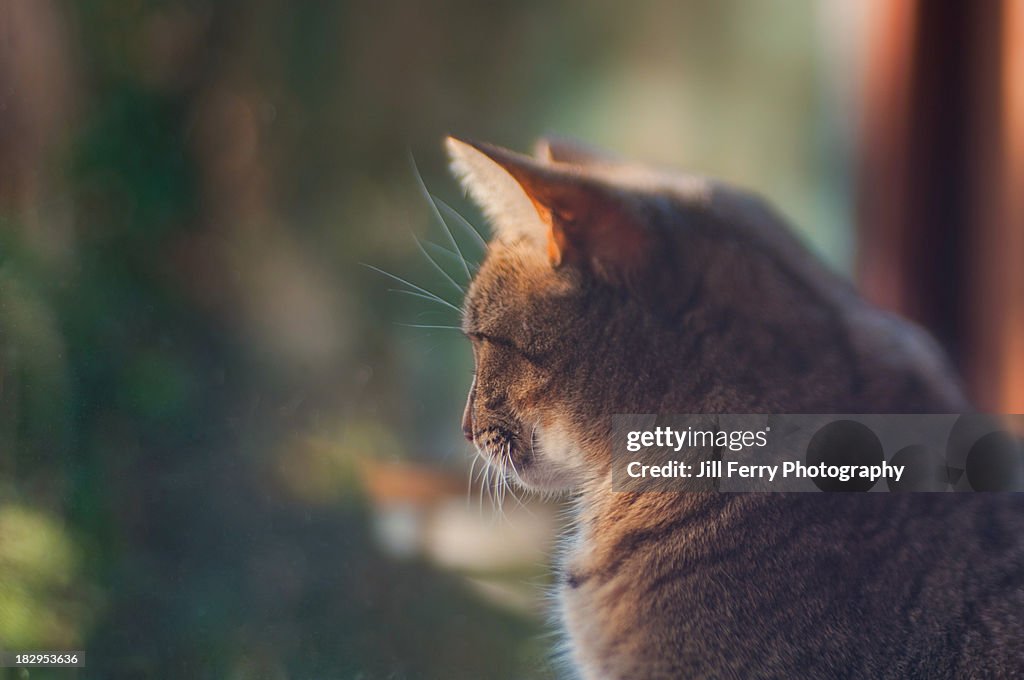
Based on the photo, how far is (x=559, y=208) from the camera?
69 cm

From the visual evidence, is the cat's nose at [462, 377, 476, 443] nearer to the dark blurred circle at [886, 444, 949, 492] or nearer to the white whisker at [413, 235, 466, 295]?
the white whisker at [413, 235, 466, 295]

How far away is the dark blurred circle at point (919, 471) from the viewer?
744 mm

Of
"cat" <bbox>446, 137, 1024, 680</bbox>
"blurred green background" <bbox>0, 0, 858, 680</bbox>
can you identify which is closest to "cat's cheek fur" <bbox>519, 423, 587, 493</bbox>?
"cat" <bbox>446, 137, 1024, 680</bbox>

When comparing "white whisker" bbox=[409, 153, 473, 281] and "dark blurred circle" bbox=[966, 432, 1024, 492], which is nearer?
"dark blurred circle" bbox=[966, 432, 1024, 492]

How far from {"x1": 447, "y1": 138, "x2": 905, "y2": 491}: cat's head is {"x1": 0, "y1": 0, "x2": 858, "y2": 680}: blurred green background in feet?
0.62

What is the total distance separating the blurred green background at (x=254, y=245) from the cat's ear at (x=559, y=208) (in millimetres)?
217

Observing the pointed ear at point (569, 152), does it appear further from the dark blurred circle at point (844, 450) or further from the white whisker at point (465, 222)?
the dark blurred circle at point (844, 450)

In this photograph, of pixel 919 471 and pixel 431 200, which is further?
pixel 431 200

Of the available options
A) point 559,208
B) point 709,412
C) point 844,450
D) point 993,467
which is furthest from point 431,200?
point 993,467

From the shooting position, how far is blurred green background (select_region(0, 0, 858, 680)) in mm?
970

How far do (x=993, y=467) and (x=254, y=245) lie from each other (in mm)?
855

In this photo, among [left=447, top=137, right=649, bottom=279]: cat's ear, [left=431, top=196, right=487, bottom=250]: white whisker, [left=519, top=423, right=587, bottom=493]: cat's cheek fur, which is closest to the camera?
[left=447, top=137, right=649, bottom=279]: cat's ear

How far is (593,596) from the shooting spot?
2.60 feet

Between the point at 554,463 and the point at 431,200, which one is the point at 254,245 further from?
the point at 554,463
